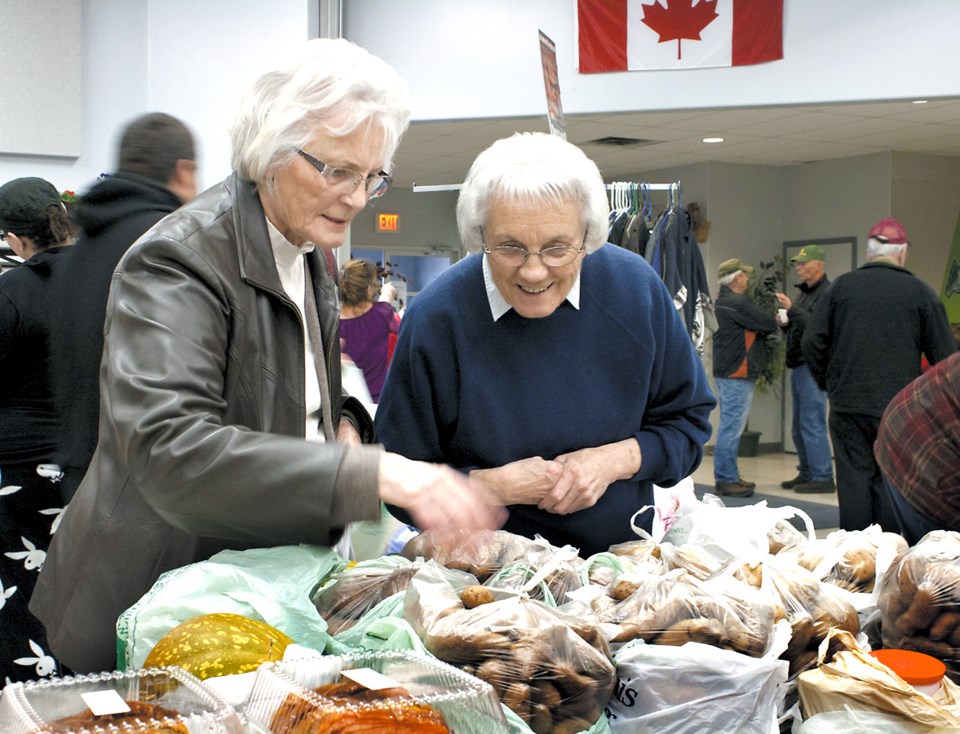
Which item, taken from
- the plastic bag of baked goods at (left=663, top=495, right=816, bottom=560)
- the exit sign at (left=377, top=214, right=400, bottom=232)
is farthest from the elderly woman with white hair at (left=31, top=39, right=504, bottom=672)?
the exit sign at (left=377, top=214, right=400, bottom=232)

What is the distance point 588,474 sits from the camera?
204 cm

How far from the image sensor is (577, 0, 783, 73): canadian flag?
755cm

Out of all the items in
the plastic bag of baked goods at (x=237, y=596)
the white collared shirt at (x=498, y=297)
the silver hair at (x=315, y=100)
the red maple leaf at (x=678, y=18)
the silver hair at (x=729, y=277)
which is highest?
the red maple leaf at (x=678, y=18)

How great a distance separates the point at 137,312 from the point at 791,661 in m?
1.08

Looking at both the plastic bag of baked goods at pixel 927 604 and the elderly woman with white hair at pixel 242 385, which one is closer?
the elderly woman with white hair at pixel 242 385

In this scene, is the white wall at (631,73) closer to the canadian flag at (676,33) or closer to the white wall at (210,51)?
the canadian flag at (676,33)

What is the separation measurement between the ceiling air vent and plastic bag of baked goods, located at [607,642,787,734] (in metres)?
8.68

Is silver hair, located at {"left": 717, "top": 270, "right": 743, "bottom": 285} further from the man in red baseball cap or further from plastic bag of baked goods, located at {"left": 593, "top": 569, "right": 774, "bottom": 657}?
plastic bag of baked goods, located at {"left": 593, "top": 569, "right": 774, "bottom": 657}

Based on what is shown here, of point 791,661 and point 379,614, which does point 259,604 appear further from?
point 791,661

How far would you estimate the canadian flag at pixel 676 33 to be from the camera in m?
7.55

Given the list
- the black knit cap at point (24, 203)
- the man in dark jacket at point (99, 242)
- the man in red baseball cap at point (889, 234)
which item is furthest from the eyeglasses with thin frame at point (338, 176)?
the man in red baseball cap at point (889, 234)

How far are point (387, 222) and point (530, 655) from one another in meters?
12.8

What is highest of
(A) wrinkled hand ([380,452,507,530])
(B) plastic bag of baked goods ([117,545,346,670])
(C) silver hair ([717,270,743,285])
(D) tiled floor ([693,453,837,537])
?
(C) silver hair ([717,270,743,285])

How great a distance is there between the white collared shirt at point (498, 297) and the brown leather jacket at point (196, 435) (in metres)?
0.43
